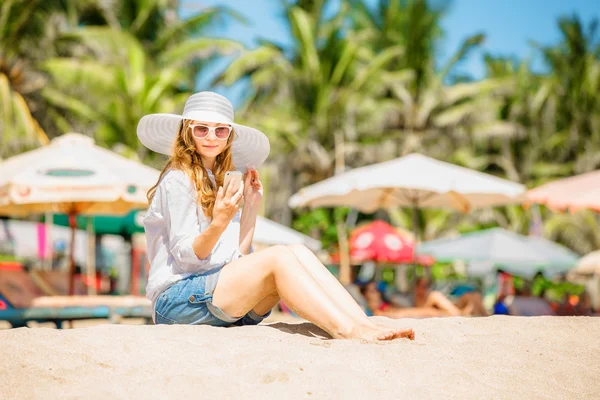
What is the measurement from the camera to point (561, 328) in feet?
11.6

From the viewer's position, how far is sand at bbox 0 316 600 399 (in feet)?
7.84

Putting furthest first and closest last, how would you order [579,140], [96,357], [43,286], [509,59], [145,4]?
[509,59]
[579,140]
[145,4]
[43,286]
[96,357]

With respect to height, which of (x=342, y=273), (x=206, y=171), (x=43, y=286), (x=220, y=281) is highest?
(x=206, y=171)

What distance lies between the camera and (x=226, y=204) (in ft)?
10.0

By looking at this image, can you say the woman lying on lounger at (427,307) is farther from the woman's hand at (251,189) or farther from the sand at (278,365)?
the sand at (278,365)

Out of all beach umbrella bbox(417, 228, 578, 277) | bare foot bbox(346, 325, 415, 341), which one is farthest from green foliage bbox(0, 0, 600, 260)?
bare foot bbox(346, 325, 415, 341)

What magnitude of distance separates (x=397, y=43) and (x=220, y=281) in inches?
891

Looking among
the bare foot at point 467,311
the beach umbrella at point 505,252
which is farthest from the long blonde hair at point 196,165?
the beach umbrella at point 505,252

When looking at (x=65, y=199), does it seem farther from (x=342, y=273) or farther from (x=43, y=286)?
(x=342, y=273)

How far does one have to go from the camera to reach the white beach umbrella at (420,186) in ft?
25.8

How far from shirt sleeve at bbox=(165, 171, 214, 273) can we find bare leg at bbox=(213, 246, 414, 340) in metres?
0.16

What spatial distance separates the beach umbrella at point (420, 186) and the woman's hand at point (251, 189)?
432 centimetres

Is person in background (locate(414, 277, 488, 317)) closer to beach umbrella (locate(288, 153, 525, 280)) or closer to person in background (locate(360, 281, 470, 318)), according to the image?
person in background (locate(360, 281, 470, 318))

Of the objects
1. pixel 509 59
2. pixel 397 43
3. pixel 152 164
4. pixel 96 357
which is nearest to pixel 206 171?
pixel 96 357
